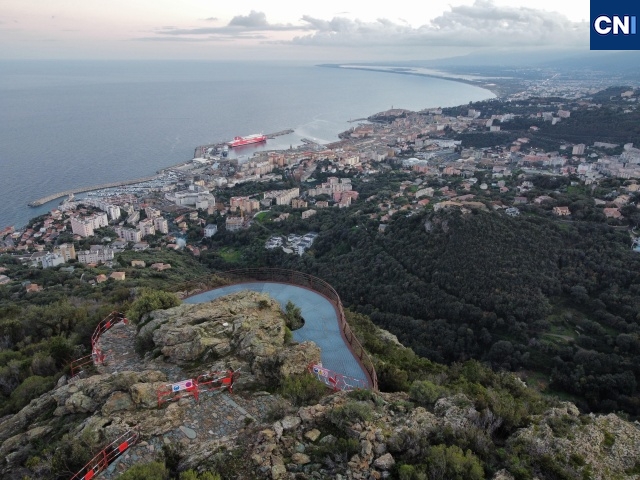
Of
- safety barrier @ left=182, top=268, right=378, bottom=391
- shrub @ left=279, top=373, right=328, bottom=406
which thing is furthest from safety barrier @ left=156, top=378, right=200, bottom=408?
safety barrier @ left=182, top=268, right=378, bottom=391

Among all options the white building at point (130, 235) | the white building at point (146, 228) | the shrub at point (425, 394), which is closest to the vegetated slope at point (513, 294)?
the shrub at point (425, 394)

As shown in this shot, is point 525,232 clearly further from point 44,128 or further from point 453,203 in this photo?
point 44,128

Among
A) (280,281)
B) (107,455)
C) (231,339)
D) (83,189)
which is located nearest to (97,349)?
(231,339)

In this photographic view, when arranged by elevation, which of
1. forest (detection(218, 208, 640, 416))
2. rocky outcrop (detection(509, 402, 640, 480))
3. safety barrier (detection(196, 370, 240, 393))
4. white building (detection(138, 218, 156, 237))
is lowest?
forest (detection(218, 208, 640, 416))

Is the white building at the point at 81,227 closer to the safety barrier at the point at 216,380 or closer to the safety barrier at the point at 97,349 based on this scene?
the safety barrier at the point at 97,349

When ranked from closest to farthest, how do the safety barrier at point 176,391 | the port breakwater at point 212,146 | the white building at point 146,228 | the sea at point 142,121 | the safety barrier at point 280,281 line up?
1. the safety barrier at point 176,391
2. the safety barrier at point 280,281
3. the white building at point 146,228
4. the sea at point 142,121
5. the port breakwater at point 212,146

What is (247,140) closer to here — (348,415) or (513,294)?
(513,294)

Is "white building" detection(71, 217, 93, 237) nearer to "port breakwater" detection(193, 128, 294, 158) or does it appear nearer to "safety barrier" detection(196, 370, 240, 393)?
"port breakwater" detection(193, 128, 294, 158)
